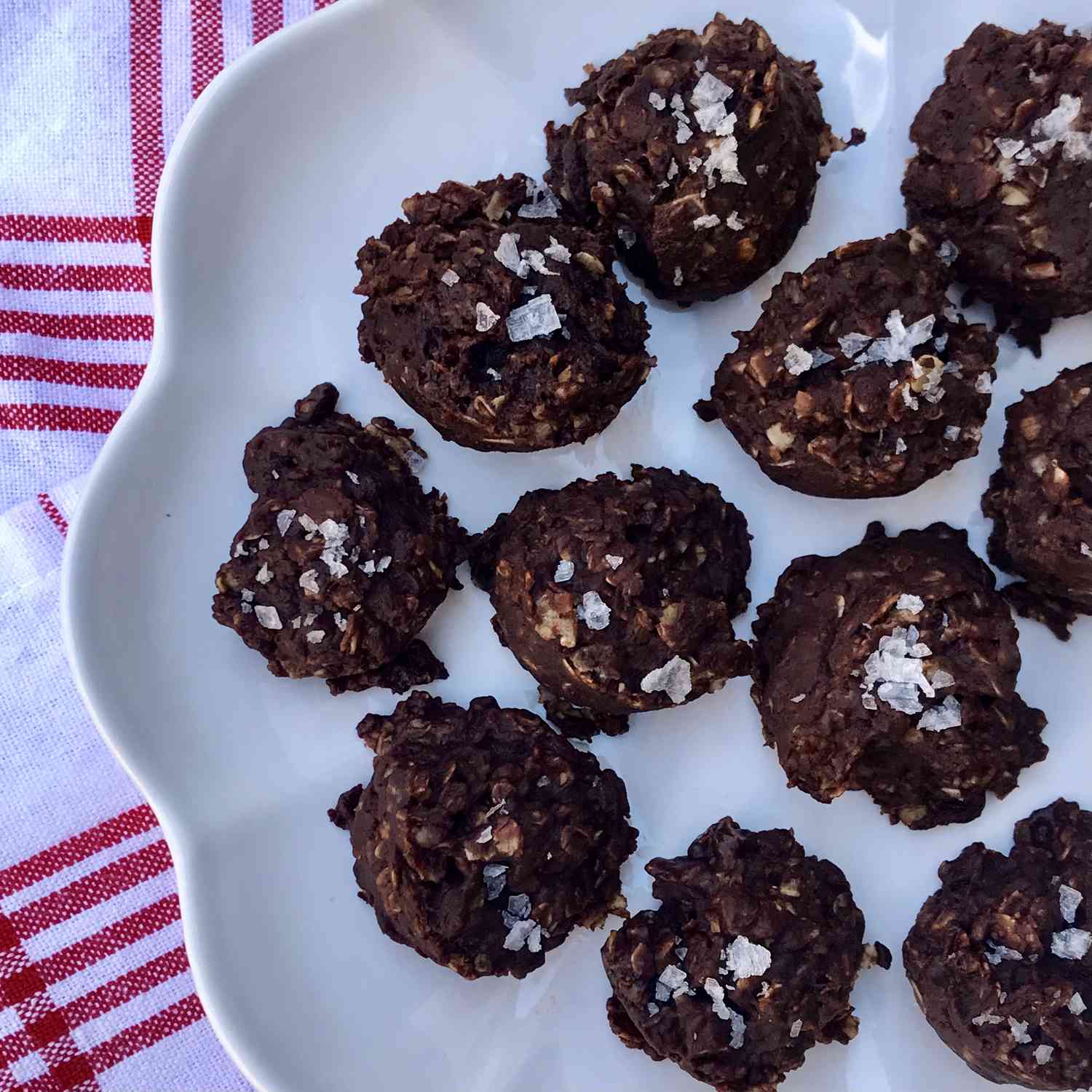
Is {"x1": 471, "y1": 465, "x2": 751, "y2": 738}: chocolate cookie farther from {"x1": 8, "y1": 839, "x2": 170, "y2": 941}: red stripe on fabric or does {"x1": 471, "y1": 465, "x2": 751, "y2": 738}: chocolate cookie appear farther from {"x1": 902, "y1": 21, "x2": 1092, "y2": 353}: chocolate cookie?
{"x1": 8, "y1": 839, "x2": 170, "y2": 941}: red stripe on fabric

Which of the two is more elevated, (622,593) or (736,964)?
(622,593)

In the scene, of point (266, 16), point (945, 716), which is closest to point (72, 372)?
point (266, 16)

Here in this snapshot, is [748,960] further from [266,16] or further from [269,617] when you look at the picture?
[266,16]

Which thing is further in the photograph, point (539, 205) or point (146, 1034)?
point (146, 1034)

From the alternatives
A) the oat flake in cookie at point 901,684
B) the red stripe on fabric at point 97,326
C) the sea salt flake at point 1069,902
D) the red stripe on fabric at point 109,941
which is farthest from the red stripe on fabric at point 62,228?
the sea salt flake at point 1069,902

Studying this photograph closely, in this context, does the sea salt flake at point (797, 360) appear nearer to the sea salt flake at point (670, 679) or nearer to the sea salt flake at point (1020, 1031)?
the sea salt flake at point (670, 679)

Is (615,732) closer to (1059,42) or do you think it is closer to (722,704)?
(722,704)
